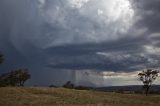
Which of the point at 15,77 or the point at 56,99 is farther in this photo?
the point at 15,77

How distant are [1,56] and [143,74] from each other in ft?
165

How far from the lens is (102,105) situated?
53656 millimetres

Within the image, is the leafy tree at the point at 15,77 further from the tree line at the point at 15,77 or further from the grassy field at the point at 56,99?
the grassy field at the point at 56,99

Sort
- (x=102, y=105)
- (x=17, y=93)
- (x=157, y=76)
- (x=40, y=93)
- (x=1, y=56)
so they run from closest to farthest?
(x=102, y=105)
(x=17, y=93)
(x=40, y=93)
(x=1, y=56)
(x=157, y=76)

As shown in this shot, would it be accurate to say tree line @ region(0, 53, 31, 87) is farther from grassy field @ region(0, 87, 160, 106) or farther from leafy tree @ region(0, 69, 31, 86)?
grassy field @ region(0, 87, 160, 106)

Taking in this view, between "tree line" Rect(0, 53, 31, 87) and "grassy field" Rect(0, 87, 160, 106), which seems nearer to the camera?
"grassy field" Rect(0, 87, 160, 106)

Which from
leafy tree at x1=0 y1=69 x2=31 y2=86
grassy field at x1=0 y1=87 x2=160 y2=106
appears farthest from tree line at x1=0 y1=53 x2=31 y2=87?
grassy field at x1=0 y1=87 x2=160 y2=106

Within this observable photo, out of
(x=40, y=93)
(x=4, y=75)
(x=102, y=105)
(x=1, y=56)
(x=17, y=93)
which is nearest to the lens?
(x=102, y=105)

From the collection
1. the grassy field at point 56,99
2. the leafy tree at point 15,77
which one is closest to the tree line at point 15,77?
the leafy tree at point 15,77

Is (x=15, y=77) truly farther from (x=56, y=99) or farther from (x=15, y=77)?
(x=56, y=99)

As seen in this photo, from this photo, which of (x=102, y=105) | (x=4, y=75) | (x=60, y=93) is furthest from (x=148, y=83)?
(x=102, y=105)

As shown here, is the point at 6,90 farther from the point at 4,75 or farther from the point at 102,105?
the point at 4,75

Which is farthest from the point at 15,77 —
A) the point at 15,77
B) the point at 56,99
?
the point at 56,99

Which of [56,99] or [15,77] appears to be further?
[15,77]
